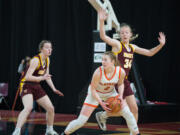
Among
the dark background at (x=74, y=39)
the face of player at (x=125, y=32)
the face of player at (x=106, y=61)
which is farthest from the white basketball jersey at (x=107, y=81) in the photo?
the dark background at (x=74, y=39)

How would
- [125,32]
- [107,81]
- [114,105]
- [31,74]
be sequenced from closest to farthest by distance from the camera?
[114,105] → [107,81] → [125,32] → [31,74]

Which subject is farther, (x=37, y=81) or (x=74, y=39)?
(x=74, y=39)

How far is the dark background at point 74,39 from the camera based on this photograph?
32.5 ft

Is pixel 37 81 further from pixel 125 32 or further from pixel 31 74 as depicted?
pixel 125 32

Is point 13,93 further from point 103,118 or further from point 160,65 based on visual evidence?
point 103,118

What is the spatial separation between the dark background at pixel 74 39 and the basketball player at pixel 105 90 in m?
4.87

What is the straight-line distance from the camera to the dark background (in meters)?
9.91

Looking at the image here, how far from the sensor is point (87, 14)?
11.6m

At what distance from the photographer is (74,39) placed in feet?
38.5

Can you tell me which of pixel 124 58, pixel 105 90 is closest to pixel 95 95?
pixel 105 90

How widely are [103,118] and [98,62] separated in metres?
2.91

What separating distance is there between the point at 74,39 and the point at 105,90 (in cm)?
659

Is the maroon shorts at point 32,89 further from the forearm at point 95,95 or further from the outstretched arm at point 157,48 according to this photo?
the outstretched arm at point 157,48

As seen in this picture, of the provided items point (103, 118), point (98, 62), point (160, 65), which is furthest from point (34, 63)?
point (160, 65)
